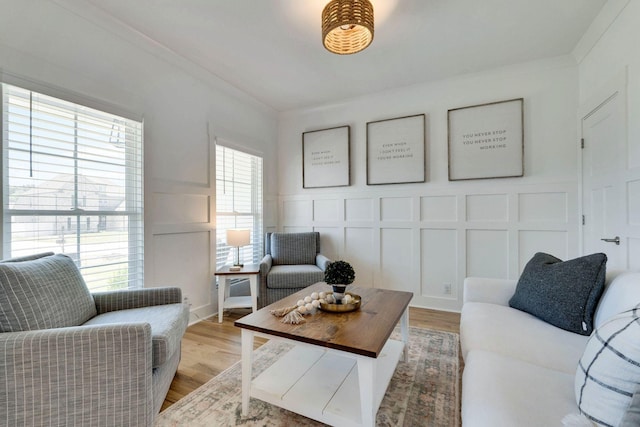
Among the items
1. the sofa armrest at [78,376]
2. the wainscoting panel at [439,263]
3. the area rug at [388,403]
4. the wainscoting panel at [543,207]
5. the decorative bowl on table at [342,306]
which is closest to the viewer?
the sofa armrest at [78,376]

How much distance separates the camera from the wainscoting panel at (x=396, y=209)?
3.27 metres

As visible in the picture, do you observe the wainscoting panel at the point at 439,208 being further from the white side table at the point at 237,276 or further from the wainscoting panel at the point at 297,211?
the white side table at the point at 237,276

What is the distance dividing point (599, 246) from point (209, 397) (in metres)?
3.11

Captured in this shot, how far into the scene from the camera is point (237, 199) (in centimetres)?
342

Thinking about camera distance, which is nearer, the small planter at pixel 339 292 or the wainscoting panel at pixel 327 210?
the small planter at pixel 339 292

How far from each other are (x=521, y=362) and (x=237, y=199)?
3.02 metres

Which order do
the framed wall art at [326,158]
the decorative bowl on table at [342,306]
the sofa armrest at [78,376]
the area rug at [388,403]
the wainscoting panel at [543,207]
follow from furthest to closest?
the framed wall art at [326,158] → the wainscoting panel at [543,207] → the decorative bowl on table at [342,306] → the area rug at [388,403] → the sofa armrest at [78,376]

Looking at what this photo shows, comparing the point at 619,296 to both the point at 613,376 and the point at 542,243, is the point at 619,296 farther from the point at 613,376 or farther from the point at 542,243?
the point at 542,243

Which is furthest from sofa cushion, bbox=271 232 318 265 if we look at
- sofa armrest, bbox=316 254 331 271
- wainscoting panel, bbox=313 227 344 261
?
wainscoting panel, bbox=313 227 344 261

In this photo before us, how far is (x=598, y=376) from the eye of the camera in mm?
818

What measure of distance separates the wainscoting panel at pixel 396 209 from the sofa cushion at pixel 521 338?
162 centimetres

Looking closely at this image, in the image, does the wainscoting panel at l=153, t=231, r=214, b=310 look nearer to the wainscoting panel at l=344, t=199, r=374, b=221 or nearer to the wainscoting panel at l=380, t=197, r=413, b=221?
the wainscoting panel at l=344, t=199, r=374, b=221

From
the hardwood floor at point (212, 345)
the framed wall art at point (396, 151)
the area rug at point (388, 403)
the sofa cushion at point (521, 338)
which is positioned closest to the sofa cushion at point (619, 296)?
the sofa cushion at point (521, 338)

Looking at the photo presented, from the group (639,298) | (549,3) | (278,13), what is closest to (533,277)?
(639,298)
